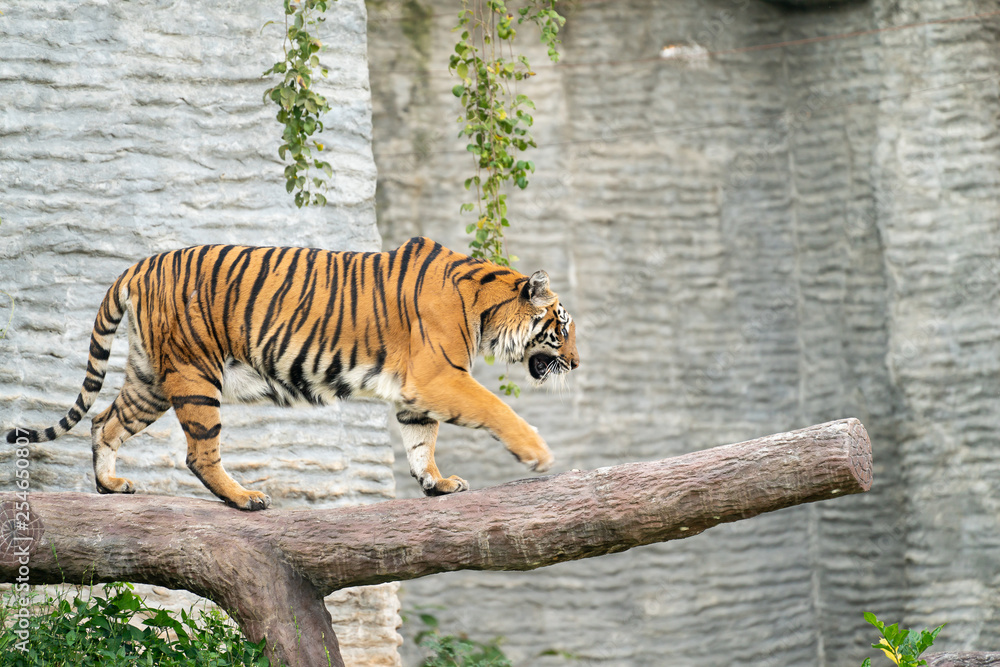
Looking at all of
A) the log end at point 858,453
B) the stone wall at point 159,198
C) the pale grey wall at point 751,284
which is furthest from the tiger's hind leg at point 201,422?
the pale grey wall at point 751,284

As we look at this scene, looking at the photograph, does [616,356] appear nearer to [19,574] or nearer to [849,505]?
[849,505]

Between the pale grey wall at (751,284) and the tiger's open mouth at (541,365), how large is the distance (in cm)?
304

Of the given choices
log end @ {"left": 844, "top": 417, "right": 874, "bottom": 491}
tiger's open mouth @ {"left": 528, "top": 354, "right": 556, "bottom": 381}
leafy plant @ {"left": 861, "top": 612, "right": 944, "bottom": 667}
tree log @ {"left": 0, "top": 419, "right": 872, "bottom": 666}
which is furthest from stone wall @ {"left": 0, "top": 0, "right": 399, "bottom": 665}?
log end @ {"left": 844, "top": 417, "right": 874, "bottom": 491}

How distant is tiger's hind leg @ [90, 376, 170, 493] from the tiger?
6 cm

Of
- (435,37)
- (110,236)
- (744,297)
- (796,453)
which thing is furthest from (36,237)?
(744,297)

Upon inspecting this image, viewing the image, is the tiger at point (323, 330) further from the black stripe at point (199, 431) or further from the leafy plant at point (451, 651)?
the leafy plant at point (451, 651)

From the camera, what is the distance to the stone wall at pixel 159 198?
4.55 m

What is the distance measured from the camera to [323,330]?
3424 millimetres

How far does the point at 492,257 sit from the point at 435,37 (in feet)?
9.63

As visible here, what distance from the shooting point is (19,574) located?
3.27 meters

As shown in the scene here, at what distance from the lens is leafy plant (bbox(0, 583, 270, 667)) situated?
10.7ft

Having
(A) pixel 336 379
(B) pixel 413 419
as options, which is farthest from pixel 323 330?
(B) pixel 413 419

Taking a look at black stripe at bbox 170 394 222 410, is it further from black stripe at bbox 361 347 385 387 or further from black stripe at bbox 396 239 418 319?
black stripe at bbox 396 239 418 319

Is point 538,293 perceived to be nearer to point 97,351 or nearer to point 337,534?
point 337,534
